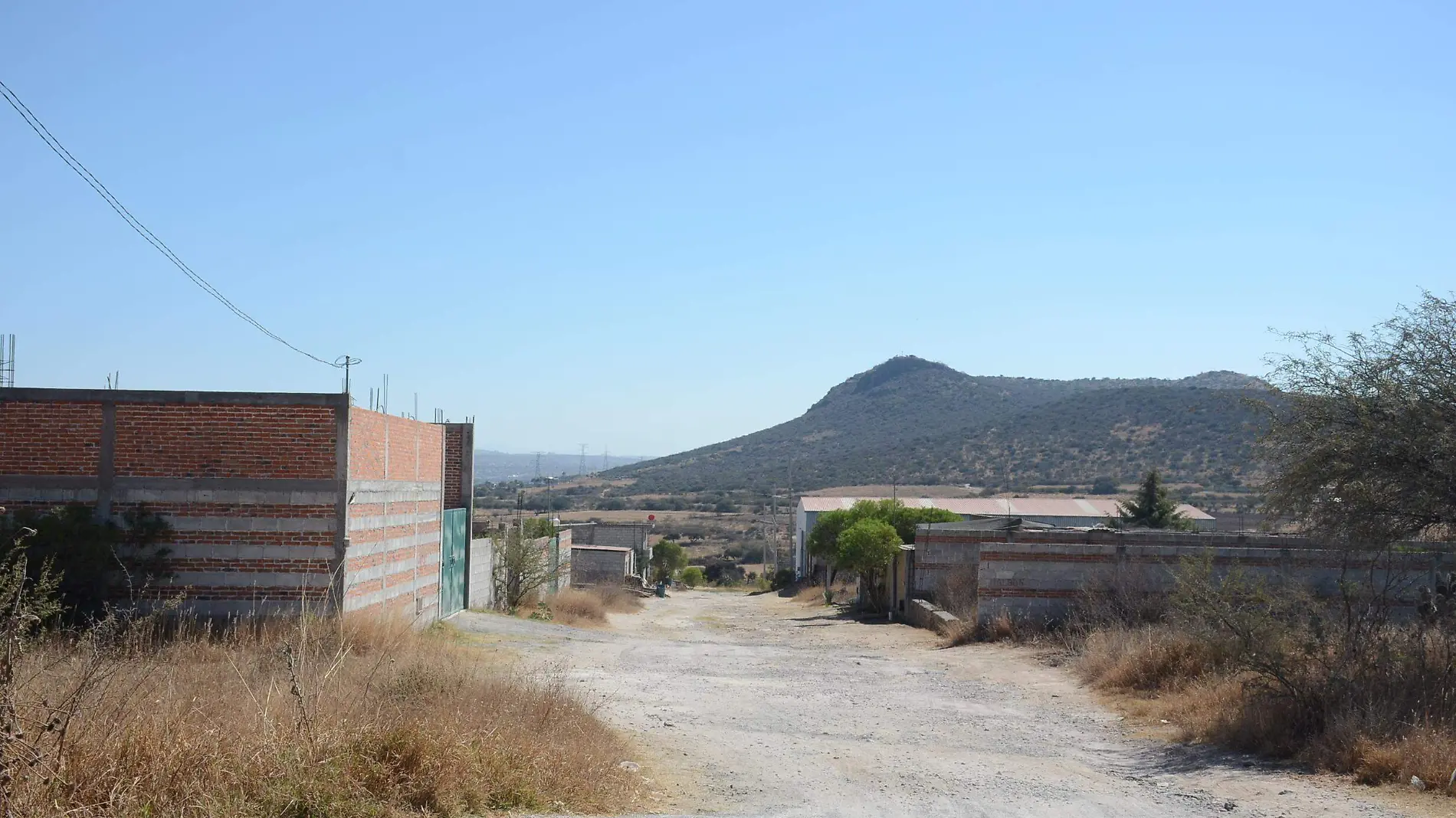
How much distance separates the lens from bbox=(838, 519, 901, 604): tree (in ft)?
113

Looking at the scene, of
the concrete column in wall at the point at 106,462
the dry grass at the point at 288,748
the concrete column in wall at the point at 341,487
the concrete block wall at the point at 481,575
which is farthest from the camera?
the concrete block wall at the point at 481,575

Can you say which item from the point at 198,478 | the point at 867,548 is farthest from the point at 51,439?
the point at 867,548

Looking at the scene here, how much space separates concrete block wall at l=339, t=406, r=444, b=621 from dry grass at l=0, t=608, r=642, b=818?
7.86 metres

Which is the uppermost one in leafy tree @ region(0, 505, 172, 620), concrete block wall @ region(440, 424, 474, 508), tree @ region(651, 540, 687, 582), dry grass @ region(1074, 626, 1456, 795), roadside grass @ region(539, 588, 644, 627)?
concrete block wall @ region(440, 424, 474, 508)

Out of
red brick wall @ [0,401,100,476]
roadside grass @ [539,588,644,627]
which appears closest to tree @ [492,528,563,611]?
roadside grass @ [539,588,644,627]

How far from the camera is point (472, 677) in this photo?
→ 1098 centimetres

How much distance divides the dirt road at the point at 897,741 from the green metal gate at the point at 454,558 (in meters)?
2.69

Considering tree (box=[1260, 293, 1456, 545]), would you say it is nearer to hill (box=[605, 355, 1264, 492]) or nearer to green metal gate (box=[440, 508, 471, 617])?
green metal gate (box=[440, 508, 471, 617])

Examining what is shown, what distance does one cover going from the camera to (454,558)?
26797 mm

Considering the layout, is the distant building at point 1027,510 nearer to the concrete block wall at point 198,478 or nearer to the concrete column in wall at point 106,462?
the concrete block wall at point 198,478

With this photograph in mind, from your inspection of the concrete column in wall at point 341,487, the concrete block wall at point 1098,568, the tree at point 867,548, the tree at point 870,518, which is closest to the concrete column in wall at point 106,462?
the concrete column in wall at point 341,487

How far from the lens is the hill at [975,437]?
90.9 metres

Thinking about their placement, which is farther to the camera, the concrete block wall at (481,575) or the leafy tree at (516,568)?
the leafy tree at (516,568)

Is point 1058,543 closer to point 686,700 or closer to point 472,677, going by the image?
point 686,700
